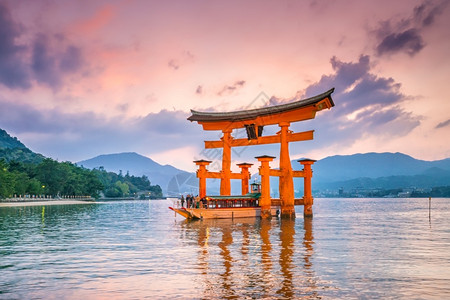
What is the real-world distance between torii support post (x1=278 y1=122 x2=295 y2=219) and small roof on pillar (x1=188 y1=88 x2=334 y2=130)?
1.50 m

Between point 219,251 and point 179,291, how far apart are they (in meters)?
7.84

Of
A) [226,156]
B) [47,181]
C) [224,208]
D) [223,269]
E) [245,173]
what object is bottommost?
[223,269]

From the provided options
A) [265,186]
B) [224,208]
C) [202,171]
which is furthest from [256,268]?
[202,171]

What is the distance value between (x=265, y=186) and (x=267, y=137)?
610cm

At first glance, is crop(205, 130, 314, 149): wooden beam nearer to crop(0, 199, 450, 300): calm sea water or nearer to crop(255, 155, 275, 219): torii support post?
crop(255, 155, 275, 219): torii support post

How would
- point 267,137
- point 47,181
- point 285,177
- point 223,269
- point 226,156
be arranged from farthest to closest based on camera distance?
1. point 47,181
2. point 226,156
3. point 267,137
4. point 285,177
5. point 223,269

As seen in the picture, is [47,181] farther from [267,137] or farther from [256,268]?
[256,268]

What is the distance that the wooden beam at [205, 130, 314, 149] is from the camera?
4084cm

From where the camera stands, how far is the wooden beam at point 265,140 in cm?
4084

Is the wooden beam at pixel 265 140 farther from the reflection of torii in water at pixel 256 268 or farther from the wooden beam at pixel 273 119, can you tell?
the reflection of torii in water at pixel 256 268

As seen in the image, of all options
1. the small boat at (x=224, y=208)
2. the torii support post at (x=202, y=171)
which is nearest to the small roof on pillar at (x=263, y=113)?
the torii support post at (x=202, y=171)

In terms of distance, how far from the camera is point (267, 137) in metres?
43.8

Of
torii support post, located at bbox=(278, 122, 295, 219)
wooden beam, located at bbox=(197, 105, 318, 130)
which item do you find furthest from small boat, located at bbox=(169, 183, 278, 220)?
wooden beam, located at bbox=(197, 105, 318, 130)

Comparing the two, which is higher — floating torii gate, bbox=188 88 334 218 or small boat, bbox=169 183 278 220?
floating torii gate, bbox=188 88 334 218
